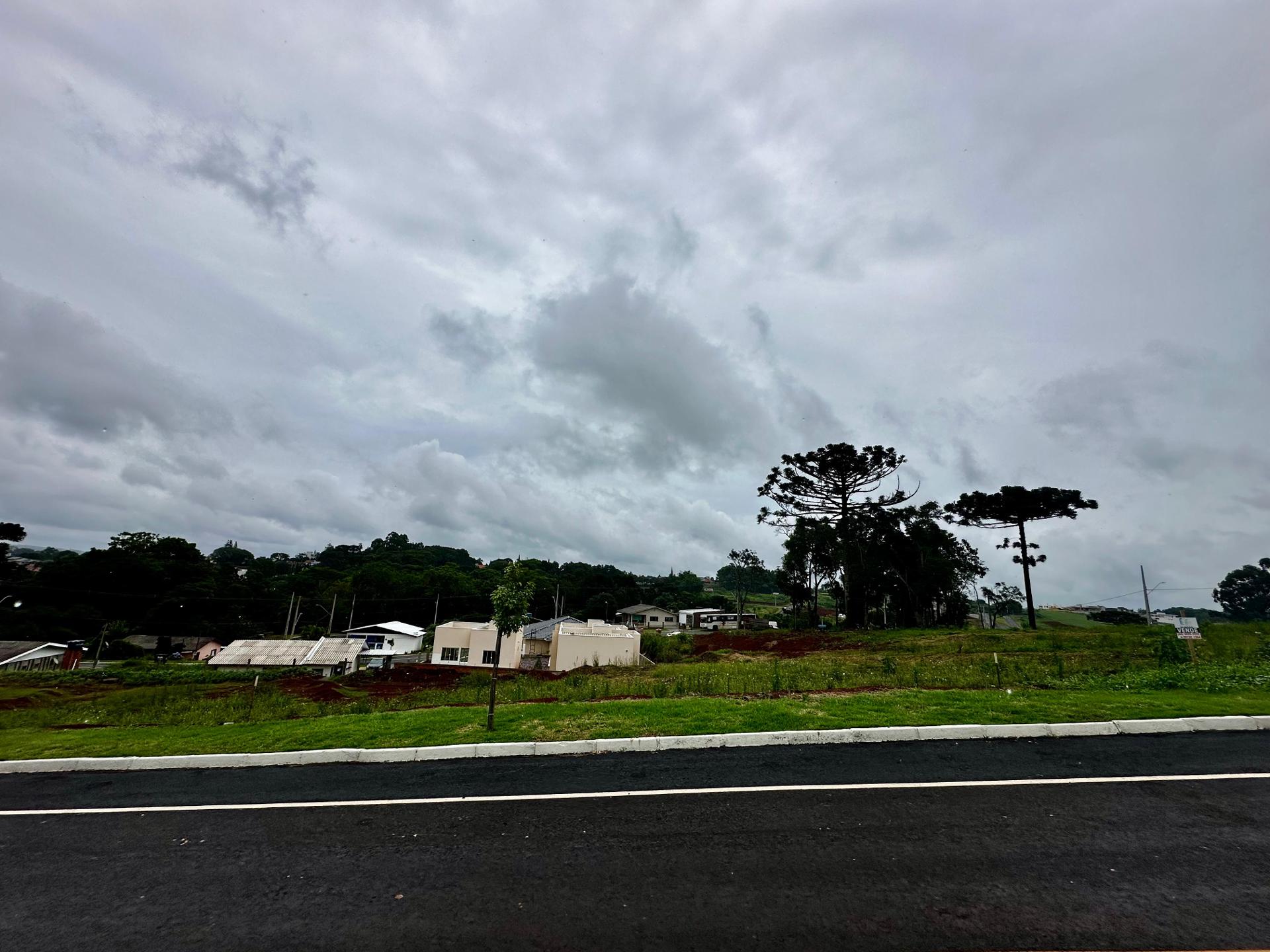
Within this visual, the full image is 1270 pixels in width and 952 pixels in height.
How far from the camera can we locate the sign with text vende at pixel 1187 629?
1623 cm

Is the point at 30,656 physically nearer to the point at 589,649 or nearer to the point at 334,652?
the point at 334,652

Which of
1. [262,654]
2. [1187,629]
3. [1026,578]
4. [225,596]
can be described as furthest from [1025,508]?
[225,596]

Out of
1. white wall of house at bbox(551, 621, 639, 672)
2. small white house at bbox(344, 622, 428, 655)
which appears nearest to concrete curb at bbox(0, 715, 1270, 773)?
white wall of house at bbox(551, 621, 639, 672)

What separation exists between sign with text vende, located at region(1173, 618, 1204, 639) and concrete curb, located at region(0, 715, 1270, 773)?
24.0 feet

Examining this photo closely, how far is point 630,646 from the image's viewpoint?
45781mm

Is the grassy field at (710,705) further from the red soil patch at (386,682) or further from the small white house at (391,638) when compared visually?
the small white house at (391,638)

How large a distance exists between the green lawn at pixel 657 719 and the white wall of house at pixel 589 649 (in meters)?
31.3

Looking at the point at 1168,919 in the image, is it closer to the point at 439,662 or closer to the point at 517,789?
the point at 517,789

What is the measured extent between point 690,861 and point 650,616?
103238 mm

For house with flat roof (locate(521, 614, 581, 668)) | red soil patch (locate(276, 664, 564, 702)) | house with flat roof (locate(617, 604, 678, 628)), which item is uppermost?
house with flat roof (locate(617, 604, 678, 628))

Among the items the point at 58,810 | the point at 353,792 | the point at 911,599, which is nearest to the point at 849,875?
the point at 353,792

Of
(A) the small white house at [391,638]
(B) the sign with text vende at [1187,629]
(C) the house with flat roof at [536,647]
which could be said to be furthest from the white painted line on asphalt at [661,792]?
(A) the small white house at [391,638]

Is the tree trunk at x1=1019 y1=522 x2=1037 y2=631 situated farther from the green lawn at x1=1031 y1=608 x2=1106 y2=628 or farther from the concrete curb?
the concrete curb

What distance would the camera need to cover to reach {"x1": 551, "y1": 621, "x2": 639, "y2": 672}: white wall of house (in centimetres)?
4466
